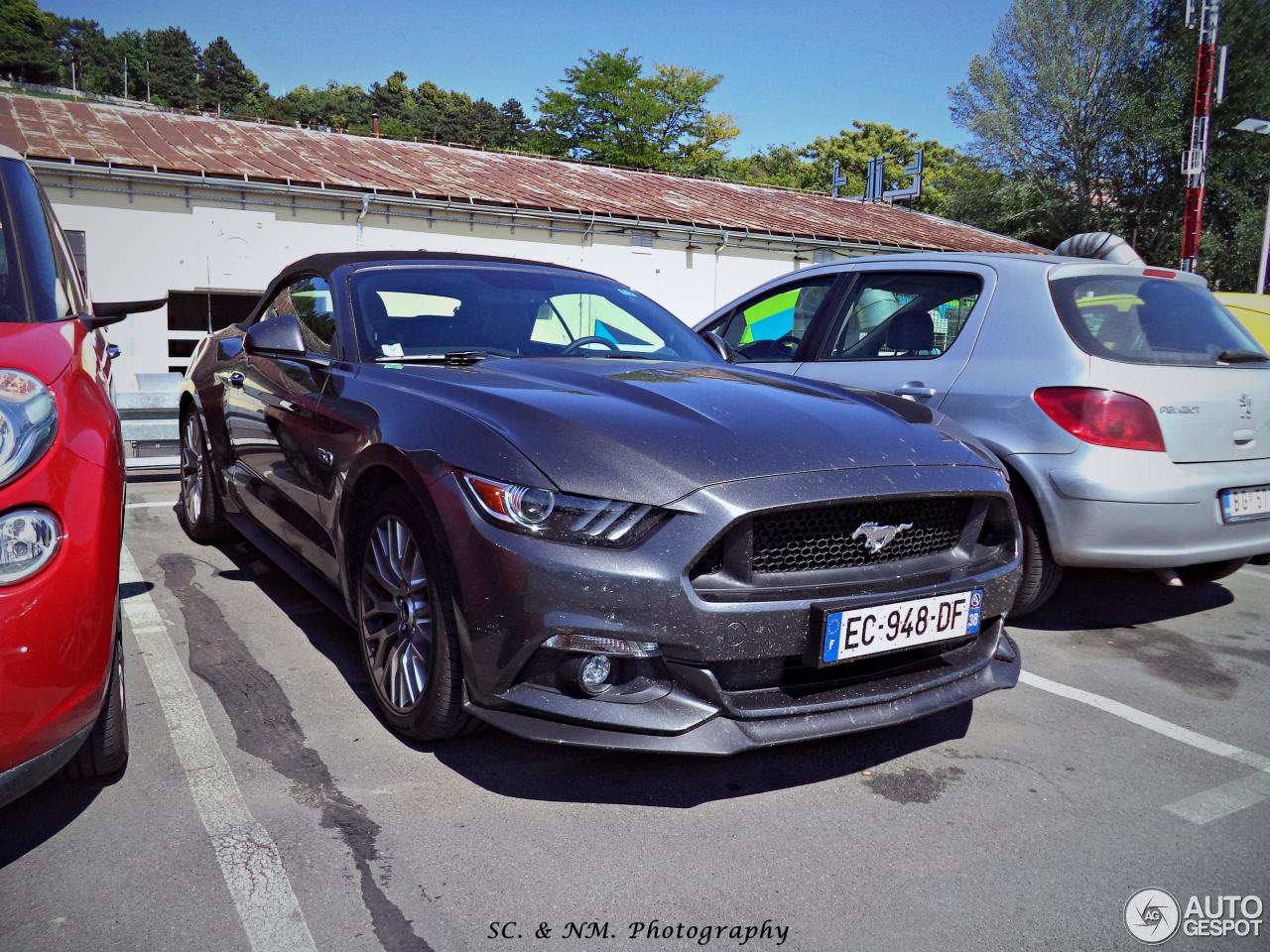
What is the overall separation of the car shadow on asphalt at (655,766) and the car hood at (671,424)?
2.54 feet

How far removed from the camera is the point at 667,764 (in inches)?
109

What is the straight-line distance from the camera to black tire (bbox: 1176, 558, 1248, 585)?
4031mm

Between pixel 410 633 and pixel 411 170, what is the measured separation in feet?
48.3

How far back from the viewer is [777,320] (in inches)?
213

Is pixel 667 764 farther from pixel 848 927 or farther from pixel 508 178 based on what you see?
pixel 508 178

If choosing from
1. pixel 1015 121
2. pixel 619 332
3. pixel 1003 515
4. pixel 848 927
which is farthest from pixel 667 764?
pixel 1015 121

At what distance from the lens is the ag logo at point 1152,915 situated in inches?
80.2

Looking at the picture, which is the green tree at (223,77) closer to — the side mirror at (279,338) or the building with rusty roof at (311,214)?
the building with rusty roof at (311,214)

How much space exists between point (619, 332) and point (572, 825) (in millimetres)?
2102

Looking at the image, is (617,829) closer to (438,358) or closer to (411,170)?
(438,358)

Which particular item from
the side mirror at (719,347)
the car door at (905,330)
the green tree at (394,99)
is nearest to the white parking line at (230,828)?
the side mirror at (719,347)

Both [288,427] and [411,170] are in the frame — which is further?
[411,170]

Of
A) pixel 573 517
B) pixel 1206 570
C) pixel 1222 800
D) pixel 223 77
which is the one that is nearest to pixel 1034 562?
pixel 1206 570

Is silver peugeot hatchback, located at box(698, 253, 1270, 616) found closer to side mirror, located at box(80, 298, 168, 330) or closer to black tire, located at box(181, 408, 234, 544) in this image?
side mirror, located at box(80, 298, 168, 330)
